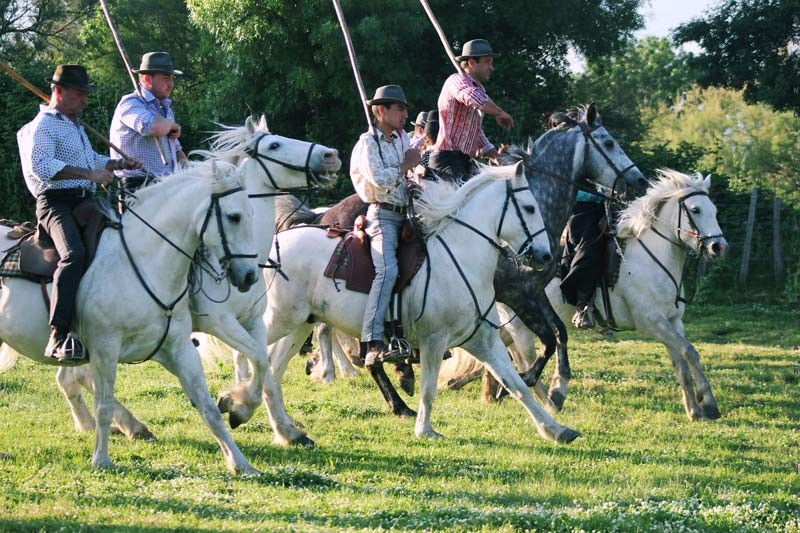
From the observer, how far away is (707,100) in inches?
2741

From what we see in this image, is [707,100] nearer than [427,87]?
No

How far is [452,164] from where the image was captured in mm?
11211

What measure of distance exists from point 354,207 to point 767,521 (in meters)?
5.36

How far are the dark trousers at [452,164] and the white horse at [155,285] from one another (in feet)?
11.0

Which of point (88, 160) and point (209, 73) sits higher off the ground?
point (209, 73)

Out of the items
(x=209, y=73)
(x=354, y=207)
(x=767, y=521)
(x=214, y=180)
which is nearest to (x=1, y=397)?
(x=354, y=207)

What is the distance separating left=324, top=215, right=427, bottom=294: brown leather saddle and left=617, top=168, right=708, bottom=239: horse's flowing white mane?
315 centimetres

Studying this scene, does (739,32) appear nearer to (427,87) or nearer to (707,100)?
(427,87)

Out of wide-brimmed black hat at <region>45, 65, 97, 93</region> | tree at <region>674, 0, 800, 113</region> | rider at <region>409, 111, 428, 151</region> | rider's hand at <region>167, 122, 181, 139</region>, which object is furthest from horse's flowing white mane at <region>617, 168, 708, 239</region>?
tree at <region>674, 0, 800, 113</region>

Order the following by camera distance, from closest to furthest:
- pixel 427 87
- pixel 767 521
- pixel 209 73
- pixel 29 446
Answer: pixel 767 521, pixel 29 446, pixel 427 87, pixel 209 73

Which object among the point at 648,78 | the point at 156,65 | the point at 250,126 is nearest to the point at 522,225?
the point at 250,126

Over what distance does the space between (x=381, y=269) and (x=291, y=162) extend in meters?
1.25

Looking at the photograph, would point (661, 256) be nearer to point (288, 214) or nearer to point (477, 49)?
point (477, 49)

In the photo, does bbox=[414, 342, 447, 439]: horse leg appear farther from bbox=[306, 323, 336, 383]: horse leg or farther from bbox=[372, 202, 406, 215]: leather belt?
bbox=[306, 323, 336, 383]: horse leg
